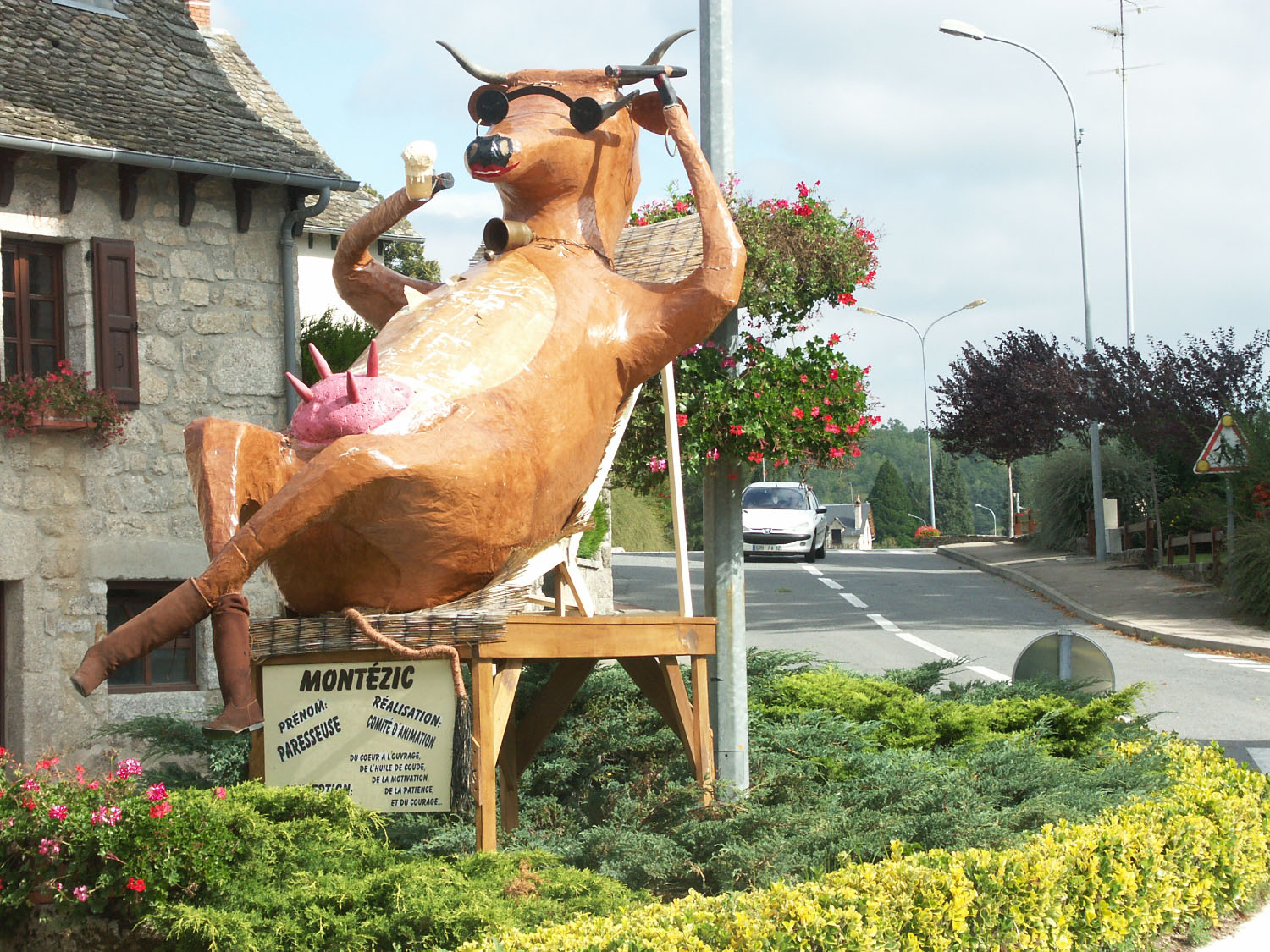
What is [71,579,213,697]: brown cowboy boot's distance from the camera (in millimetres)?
4027

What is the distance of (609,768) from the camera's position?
21.8ft

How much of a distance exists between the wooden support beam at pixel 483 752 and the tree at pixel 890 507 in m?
61.0

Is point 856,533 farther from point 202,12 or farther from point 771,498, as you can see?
point 202,12

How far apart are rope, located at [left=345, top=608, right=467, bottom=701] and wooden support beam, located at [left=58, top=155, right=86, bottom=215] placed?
5883 mm

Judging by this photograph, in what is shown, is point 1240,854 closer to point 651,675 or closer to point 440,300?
Result: point 651,675

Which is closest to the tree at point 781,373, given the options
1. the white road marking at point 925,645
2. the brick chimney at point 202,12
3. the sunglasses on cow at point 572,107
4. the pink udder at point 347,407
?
the sunglasses on cow at point 572,107

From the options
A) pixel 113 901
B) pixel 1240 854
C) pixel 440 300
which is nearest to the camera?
pixel 113 901

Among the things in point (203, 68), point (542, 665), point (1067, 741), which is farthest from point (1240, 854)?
point (203, 68)

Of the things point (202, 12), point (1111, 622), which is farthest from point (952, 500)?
point (202, 12)

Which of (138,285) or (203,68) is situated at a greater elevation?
(203,68)

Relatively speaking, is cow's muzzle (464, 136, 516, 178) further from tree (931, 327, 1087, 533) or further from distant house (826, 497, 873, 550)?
distant house (826, 497, 873, 550)

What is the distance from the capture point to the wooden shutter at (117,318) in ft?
30.9

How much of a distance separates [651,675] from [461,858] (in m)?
1.58

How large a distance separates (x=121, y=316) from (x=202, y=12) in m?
5.07
